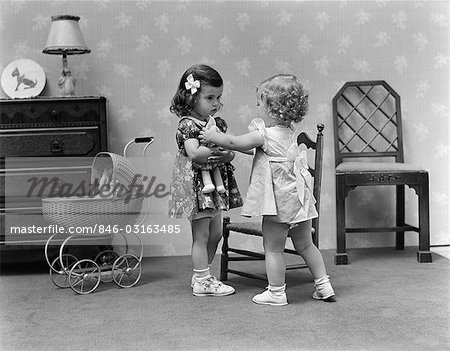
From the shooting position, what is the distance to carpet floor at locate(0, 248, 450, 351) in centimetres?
288

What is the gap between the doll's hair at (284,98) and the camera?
3.38m

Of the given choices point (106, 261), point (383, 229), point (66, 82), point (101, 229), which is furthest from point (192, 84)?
point (383, 229)

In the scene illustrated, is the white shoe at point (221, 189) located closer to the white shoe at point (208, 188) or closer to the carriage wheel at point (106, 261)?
the white shoe at point (208, 188)

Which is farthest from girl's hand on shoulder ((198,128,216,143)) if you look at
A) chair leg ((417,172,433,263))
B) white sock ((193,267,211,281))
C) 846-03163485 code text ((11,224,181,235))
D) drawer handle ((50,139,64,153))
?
chair leg ((417,172,433,263))

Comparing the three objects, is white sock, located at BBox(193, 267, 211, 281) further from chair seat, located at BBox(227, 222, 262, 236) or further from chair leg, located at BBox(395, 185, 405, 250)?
chair leg, located at BBox(395, 185, 405, 250)

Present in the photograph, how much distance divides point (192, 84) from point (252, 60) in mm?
1423

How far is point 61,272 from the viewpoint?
407cm

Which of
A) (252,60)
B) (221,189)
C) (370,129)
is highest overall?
(252,60)

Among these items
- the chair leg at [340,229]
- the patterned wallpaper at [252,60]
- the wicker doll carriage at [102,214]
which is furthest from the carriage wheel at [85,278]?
the chair leg at [340,229]

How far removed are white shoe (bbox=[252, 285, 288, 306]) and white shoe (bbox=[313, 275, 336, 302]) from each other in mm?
190

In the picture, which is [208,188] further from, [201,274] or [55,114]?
[55,114]

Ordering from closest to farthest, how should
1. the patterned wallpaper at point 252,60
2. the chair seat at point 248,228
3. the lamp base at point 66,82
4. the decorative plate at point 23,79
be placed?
the chair seat at point 248,228
the lamp base at point 66,82
the decorative plate at point 23,79
the patterned wallpaper at point 252,60

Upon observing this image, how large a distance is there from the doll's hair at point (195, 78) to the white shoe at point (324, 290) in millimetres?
1157

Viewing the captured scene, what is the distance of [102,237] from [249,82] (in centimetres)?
156
